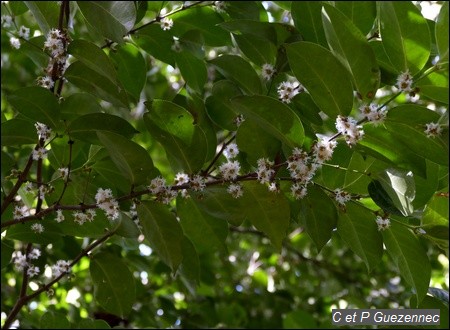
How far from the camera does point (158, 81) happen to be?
3285mm

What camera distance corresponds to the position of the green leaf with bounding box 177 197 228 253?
5.10ft

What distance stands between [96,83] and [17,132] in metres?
0.21

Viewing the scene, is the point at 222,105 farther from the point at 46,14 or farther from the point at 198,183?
the point at 46,14

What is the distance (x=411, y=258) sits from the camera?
1.32 m

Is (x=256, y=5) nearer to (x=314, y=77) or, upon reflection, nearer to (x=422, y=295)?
(x=314, y=77)

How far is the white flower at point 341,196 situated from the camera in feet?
4.29

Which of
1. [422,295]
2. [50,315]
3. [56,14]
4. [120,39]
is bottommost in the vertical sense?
[422,295]

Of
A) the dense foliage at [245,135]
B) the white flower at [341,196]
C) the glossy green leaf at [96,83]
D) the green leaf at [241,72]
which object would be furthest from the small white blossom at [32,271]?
the white flower at [341,196]

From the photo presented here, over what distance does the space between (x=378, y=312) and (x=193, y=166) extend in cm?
86

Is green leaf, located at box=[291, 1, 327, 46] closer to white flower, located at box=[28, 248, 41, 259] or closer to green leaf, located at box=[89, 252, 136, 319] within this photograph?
green leaf, located at box=[89, 252, 136, 319]

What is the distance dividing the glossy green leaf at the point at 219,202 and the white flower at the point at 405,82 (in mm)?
399

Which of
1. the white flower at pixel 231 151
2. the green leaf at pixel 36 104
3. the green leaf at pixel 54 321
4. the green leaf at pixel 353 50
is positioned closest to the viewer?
the green leaf at pixel 353 50

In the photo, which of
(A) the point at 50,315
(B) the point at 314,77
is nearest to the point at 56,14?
(B) the point at 314,77

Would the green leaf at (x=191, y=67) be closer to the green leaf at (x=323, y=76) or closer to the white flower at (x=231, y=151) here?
the white flower at (x=231, y=151)
